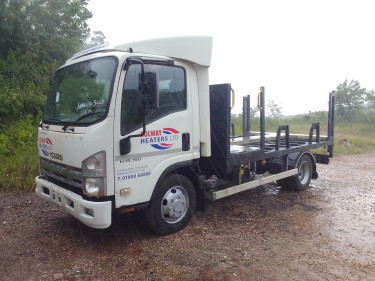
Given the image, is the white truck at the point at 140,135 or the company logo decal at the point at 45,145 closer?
the white truck at the point at 140,135

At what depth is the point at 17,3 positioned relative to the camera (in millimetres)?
12367

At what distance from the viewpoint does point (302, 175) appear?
6574 mm

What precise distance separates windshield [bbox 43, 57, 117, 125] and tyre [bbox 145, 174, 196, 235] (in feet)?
4.02

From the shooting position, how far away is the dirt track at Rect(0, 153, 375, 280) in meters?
3.19

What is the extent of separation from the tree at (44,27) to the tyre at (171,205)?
34.8 ft

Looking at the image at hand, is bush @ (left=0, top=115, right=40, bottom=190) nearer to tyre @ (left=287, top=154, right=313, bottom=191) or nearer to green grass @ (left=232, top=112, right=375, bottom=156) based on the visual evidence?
tyre @ (left=287, top=154, right=313, bottom=191)

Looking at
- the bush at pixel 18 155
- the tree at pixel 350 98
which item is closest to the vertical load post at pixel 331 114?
the bush at pixel 18 155

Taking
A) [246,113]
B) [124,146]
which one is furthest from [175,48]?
[246,113]

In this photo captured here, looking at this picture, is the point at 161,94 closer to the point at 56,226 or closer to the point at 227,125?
the point at 227,125

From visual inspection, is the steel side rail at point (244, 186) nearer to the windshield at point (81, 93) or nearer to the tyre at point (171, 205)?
the tyre at point (171, 205)

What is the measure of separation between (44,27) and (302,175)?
12.6 meters

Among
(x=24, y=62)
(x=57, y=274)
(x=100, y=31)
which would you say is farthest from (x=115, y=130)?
(x=100, y=31)

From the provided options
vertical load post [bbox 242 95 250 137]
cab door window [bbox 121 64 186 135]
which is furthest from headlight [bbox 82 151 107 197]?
vertical load post [bbox 242 95 250 137]

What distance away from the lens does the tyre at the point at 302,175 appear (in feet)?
20.3
